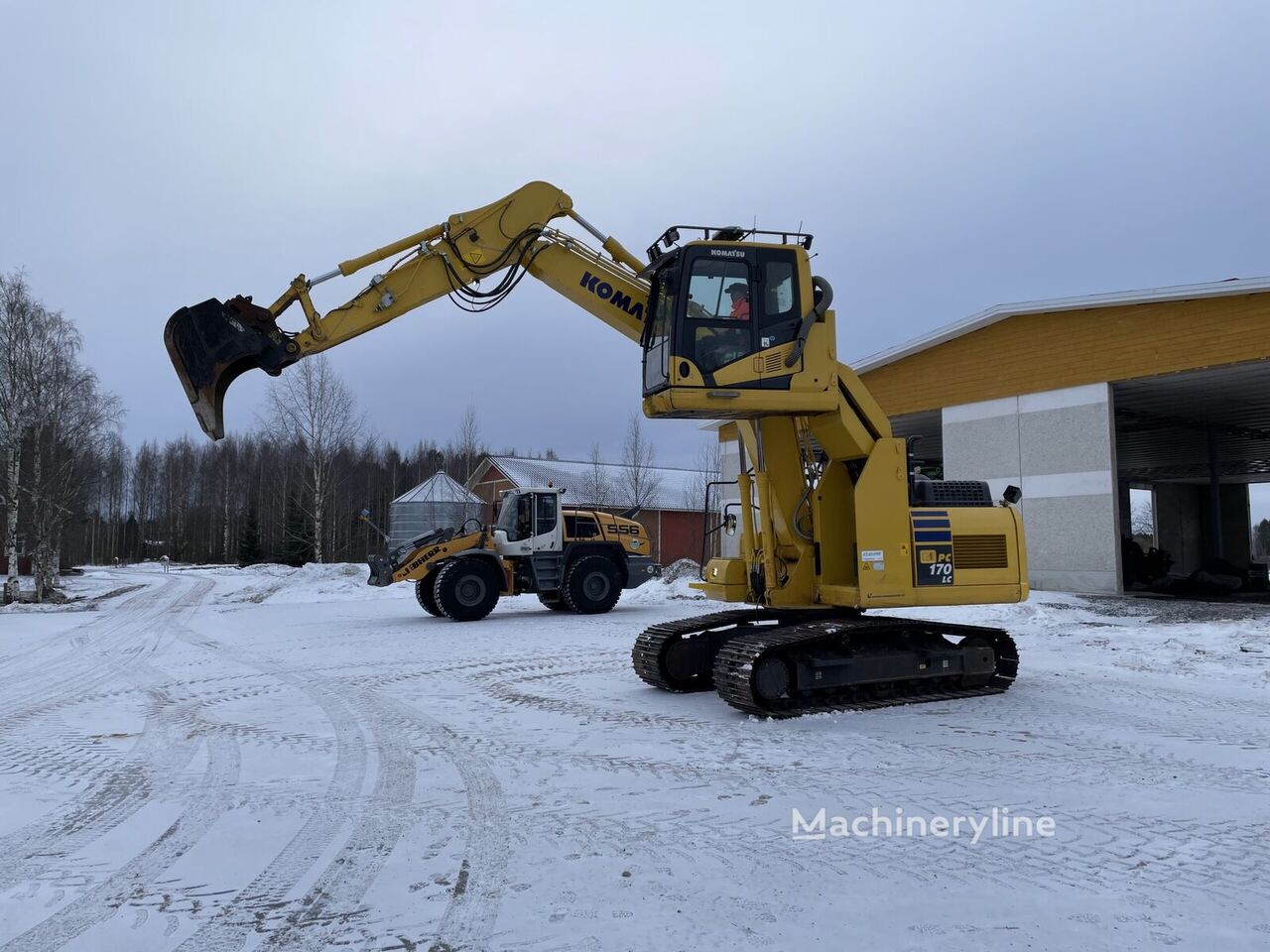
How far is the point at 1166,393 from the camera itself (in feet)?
67.9

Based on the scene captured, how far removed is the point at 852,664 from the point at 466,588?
10.5 metres

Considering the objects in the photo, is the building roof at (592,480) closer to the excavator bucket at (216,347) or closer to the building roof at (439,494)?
the building roof at (439,494)

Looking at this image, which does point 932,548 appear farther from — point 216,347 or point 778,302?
point 216,347

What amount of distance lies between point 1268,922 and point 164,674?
429 inches

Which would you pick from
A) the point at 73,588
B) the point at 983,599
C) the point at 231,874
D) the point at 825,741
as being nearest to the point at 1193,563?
the point at 983,599

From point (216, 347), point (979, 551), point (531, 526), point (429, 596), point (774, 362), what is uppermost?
point (216, 347)

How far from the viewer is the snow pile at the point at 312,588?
25.0 meters

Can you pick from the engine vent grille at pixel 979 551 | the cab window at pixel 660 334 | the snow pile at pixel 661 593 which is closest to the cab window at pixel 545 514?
the snow pile at pixel 661 593

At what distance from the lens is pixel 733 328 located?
7.87 meters

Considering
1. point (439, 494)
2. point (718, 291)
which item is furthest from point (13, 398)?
point (718, 291)

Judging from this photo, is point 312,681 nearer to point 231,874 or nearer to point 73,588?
point 231,874

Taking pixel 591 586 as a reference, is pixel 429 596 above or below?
below

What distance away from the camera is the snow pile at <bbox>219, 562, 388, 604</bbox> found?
2497cm

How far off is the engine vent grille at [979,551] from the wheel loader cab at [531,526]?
35.1ft
